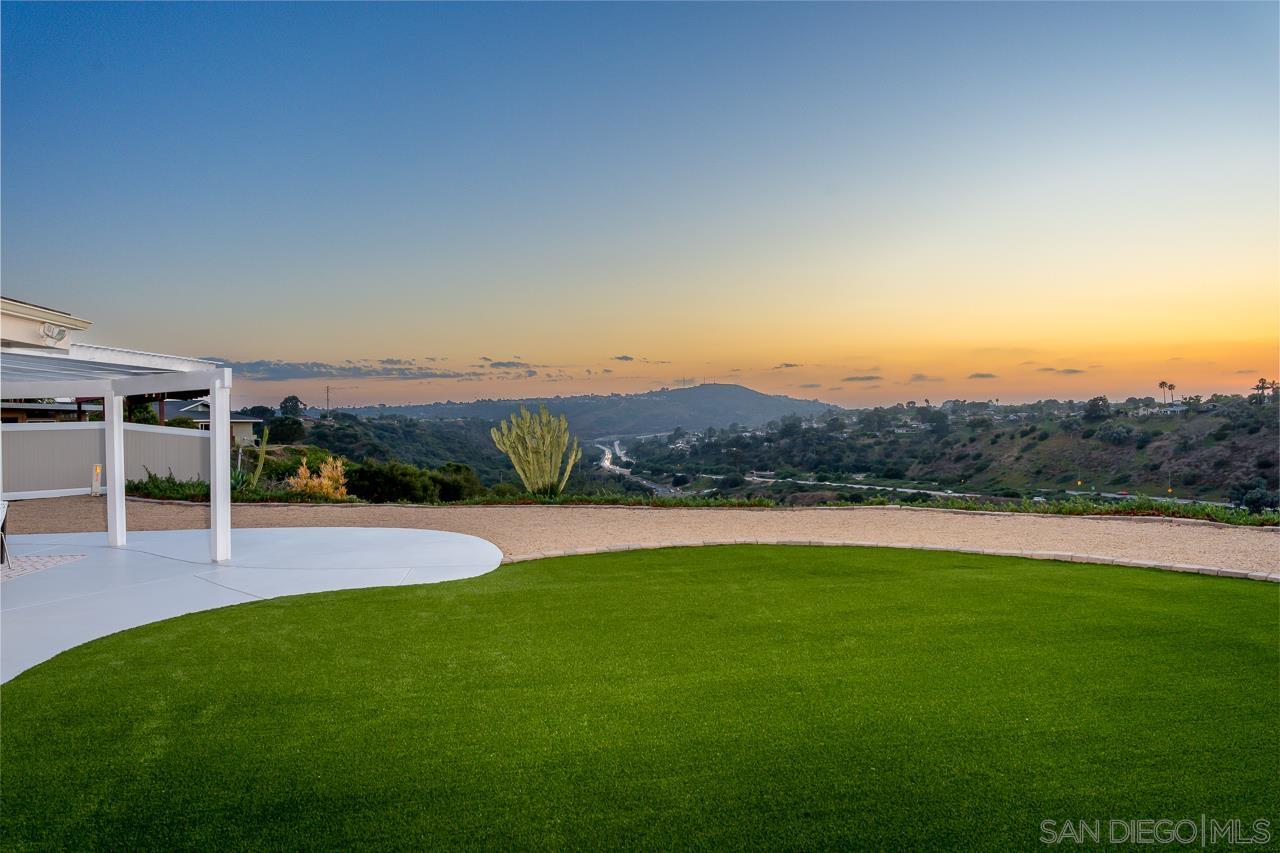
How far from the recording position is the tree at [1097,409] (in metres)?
26.5

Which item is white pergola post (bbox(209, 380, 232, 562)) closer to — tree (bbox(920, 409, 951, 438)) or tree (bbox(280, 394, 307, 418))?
tree (bbox(920, 409, 951, 438))

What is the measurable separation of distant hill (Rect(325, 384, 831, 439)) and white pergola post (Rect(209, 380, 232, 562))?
2825 centimetres

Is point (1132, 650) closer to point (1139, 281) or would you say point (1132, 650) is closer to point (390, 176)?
point (1139, 281)

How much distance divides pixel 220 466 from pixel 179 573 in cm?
112

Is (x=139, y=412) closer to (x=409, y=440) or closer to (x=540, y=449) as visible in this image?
(x=540, y=449)

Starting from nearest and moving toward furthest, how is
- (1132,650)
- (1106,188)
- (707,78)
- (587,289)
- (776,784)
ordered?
1. (776,784)
2. (1132,650)
3. (1106,188)
4. (707,78)
5. (587,289)

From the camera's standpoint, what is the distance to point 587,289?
1853cm

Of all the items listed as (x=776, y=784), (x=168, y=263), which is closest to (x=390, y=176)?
(x=168, y=263)

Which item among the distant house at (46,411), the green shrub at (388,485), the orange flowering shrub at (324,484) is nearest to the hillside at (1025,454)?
the green shrub at (388,485)

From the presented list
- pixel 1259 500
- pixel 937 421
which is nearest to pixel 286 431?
pixel 937 421

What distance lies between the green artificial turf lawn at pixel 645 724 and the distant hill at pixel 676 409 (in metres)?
30.8

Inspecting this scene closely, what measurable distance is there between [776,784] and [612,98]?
14170 mm

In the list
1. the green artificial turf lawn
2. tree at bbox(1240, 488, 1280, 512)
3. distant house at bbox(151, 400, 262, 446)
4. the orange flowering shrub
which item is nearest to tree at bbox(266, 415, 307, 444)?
distant house at bbox(151, 400, 262, 446)

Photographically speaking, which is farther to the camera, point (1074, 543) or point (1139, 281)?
point (1139, 281)
